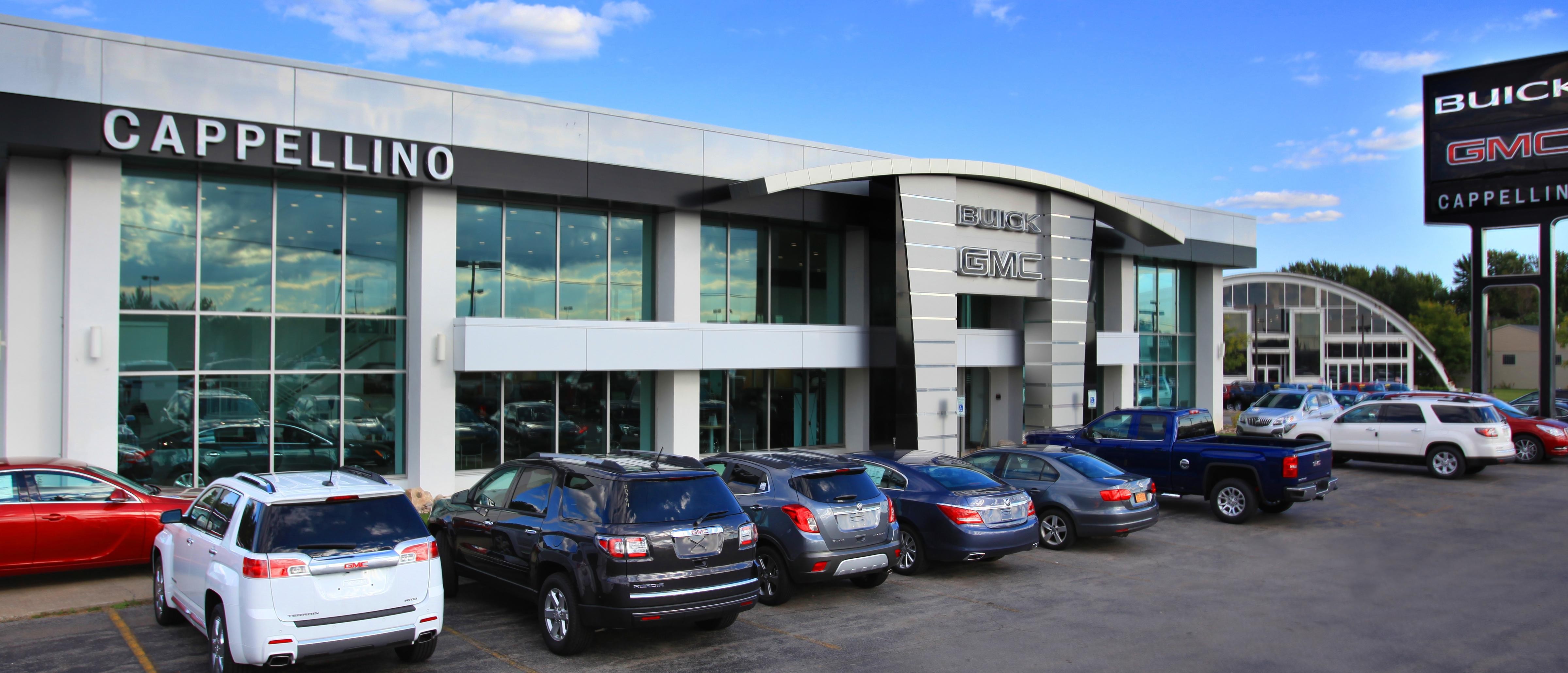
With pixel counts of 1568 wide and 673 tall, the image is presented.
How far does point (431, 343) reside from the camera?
16469mm

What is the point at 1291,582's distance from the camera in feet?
36.8

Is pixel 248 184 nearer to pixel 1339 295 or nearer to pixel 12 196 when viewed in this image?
pixel 12 196

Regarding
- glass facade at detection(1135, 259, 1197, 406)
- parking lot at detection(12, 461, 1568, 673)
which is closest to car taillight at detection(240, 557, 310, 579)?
parking lot at detection(12, 461, 1568, 673)

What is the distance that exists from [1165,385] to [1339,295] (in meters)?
40.1

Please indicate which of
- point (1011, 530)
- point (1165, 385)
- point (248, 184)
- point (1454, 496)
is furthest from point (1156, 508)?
point (1165, 385)

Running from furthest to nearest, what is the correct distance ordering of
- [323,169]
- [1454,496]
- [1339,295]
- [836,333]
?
[1339,295] → [836,333] → [1454,496] → [323,169]

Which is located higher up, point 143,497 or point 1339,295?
point 1339,295

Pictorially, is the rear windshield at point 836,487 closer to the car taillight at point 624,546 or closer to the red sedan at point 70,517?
the car taillight at point 624,546

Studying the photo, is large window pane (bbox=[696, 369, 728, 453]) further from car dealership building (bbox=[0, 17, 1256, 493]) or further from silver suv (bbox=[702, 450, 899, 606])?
silver suv (bbox=[702, 450, 899, 606])

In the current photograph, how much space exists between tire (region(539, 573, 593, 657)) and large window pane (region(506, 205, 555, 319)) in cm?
1005

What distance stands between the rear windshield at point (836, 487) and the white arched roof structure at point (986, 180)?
9500 mm

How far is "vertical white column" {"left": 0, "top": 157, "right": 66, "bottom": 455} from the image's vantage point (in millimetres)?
13531

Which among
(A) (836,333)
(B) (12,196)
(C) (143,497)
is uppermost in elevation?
(B) (12,196)

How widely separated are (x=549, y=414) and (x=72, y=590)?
8.57m
